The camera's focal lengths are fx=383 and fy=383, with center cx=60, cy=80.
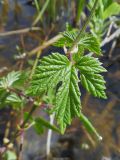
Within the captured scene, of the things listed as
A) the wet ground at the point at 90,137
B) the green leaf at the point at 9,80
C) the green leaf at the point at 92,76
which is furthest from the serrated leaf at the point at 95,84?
the wet ground at the point at 90,137

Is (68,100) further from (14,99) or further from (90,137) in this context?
(90,137)

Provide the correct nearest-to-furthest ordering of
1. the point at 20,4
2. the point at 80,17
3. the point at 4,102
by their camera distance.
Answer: the point at 4,102
the point at 80,17
the point at 20,4

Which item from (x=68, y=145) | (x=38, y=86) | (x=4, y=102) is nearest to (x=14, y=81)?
(x=4, y=102)

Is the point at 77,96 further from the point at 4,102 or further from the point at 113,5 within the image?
the point at 113,5

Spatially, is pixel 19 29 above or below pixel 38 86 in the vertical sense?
above

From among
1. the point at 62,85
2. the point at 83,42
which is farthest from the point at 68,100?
the point at 83,42

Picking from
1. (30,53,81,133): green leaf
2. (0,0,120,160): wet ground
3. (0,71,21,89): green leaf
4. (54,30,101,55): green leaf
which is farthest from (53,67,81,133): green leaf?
(0,0,120,160): wet ground

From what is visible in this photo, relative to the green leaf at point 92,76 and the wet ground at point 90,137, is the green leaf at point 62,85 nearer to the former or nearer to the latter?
the green leaf at point 92,76

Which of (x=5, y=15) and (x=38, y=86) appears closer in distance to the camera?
(x=38, y=86)
